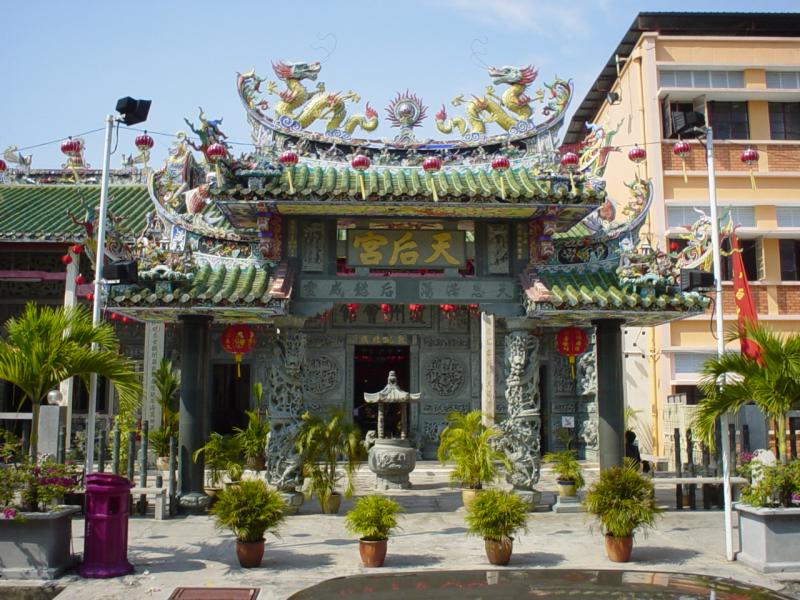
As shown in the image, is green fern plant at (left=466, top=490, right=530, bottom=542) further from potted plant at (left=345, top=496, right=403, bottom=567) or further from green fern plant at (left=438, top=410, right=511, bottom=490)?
green fern plant at (left=438, top=410, right=511, bottom=490)

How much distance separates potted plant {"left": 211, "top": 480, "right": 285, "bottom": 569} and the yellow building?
51.2 feet

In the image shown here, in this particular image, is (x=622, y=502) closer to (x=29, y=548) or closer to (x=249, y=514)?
(x=249, y=514)

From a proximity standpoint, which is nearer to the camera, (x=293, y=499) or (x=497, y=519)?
(x=497, y=519)

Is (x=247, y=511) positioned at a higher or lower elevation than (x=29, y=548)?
higher

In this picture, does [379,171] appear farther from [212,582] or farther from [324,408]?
[324,408]

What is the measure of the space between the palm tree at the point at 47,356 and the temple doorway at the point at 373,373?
12655 mm

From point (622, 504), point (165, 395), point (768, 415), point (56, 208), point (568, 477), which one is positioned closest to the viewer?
point (622, 504)

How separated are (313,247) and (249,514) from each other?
16.9 feet

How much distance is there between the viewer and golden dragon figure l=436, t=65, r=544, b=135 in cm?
1405

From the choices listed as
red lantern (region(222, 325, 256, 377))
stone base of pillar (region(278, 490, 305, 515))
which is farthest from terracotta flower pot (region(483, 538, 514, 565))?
red lantern (region(222, 325, 256, 377))

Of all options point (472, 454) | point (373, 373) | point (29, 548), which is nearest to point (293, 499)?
point (472, 454)

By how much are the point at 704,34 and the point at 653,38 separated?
7.55 ft

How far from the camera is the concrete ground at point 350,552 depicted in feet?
29.1

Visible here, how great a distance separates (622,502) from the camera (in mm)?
9594
